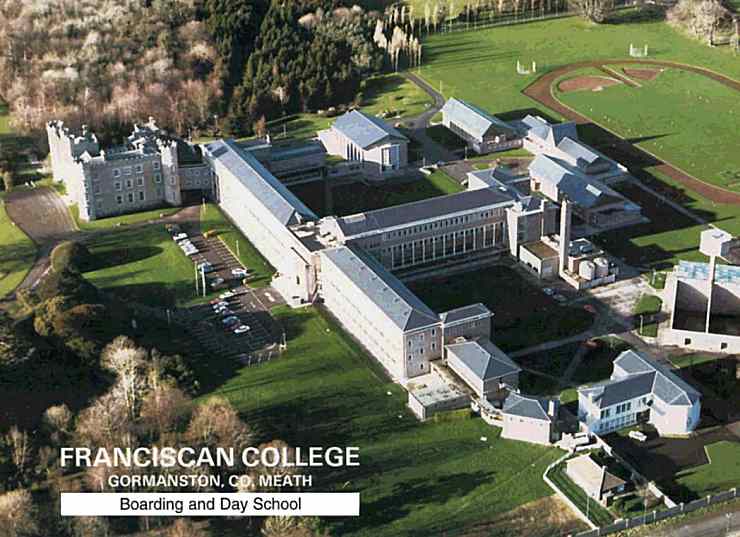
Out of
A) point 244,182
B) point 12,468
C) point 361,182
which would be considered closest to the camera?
point 12,468

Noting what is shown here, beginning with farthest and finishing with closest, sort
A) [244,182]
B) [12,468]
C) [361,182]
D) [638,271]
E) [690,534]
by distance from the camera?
[361,182] < [244,182] < [638,271] < [12,468] < [690,534]

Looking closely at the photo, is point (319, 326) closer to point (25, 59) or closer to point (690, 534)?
point (690, 534)

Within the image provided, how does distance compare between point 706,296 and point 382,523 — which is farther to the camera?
point 706,296

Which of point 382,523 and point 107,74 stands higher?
point 107,74

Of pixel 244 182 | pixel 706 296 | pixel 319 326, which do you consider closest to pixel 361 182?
pixel 244 182

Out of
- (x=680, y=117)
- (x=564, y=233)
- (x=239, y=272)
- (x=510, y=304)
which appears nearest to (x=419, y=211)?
(x=510, y=304)

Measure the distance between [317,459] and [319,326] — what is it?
24.7 meters

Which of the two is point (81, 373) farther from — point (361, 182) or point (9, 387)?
point (361, 182)

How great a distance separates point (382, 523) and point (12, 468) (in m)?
32.7

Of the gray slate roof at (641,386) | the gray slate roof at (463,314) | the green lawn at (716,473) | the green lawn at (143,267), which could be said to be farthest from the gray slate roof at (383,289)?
the green lawn at (716,473)

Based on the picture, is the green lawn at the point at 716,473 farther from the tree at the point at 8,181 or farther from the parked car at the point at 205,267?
the tree at the point at 8,181

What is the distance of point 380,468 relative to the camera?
312 feet

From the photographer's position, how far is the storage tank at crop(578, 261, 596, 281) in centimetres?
12469

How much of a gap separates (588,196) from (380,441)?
5689 centimetres
